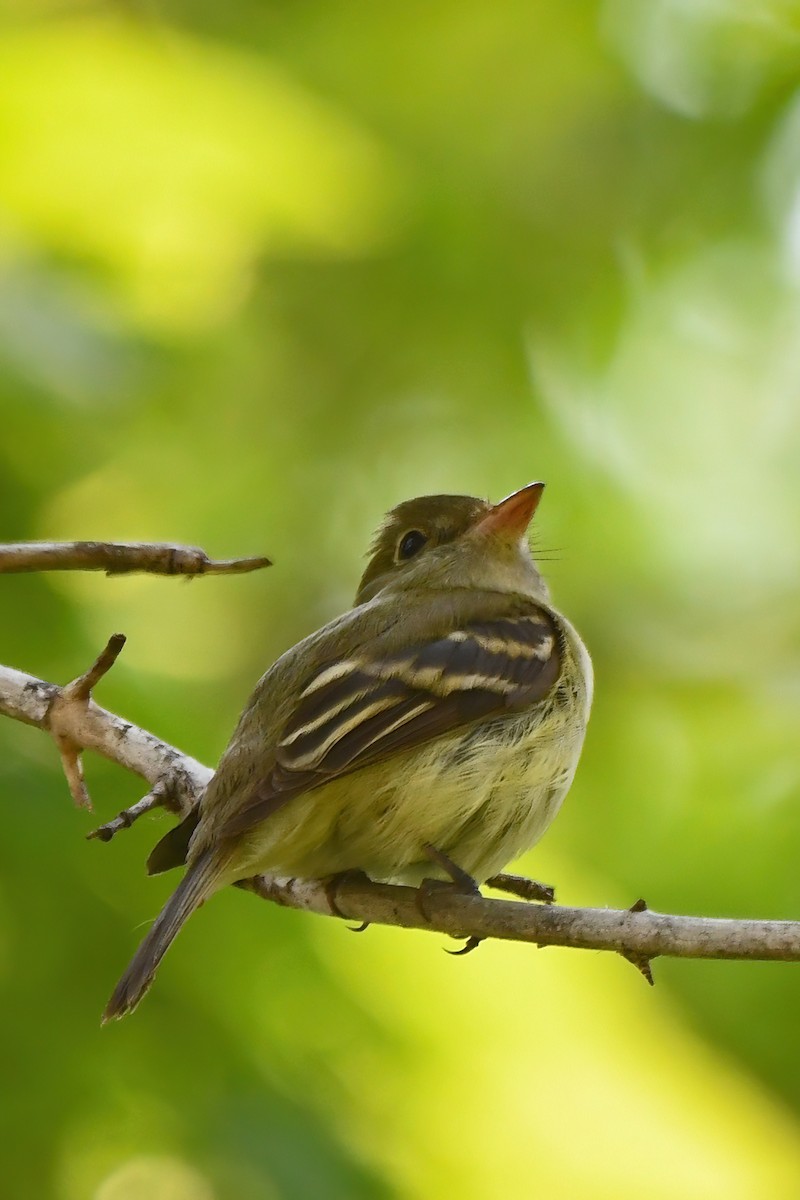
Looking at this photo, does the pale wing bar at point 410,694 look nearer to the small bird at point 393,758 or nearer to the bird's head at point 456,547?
the small bird at point 393,758

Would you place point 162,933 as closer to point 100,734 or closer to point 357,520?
point 100,734

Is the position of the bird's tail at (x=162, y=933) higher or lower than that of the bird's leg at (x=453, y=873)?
lower

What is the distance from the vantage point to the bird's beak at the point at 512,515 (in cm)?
477

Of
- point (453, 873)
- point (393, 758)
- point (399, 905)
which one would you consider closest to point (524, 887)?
point (453, 873)

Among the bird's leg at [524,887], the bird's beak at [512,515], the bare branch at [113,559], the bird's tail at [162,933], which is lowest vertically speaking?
the bird's tail at [162,933]

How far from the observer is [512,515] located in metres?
4.77

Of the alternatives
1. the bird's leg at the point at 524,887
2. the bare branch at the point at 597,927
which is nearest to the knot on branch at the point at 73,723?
the bare branch at the point at 597,927

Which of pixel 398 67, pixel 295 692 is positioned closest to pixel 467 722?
pixel 295 692

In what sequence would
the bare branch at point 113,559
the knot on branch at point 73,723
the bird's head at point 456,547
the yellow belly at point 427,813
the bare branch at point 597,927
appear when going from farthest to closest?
the bird's head at point 456,547 → the yellow belly at point 427,813 → the knot on branch at point 73,723 → the bare branch at point 113,559 → the bare branch at point 597,927

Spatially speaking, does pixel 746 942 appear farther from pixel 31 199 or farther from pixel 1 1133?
pixel 31 199

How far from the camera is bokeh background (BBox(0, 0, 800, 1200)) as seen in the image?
4.08m

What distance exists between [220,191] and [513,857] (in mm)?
3027

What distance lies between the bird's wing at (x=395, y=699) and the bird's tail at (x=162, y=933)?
110 mm


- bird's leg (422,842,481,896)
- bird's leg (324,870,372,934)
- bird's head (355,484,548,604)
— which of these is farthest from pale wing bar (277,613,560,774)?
bird's head (355,484,548,604)
